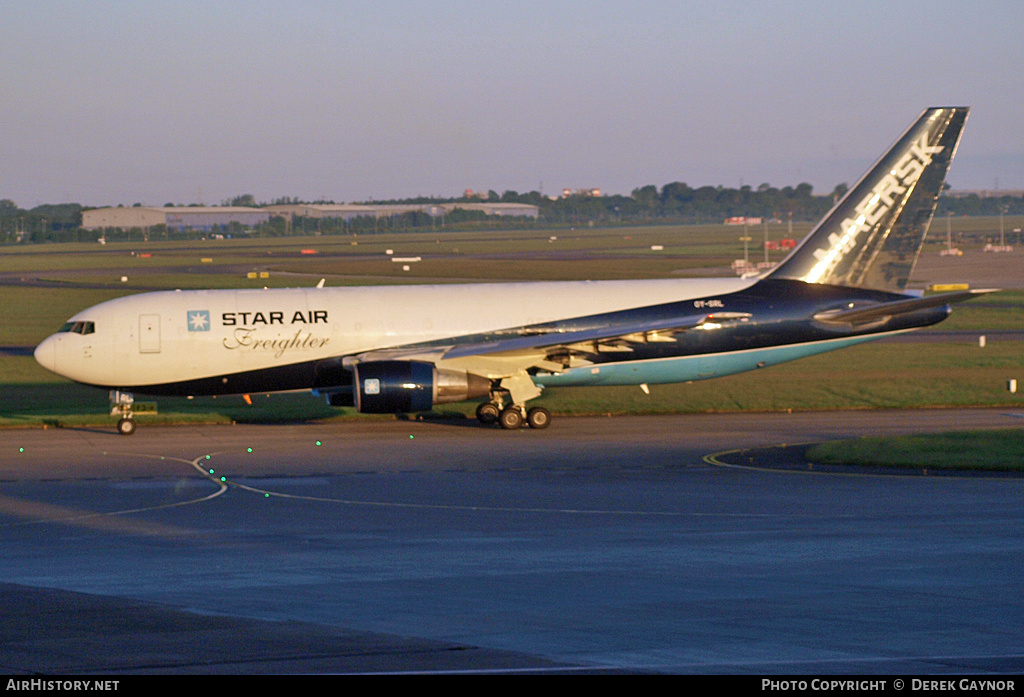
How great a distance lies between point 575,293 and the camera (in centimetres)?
3781

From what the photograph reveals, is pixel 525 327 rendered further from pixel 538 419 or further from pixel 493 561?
pixel 493 561

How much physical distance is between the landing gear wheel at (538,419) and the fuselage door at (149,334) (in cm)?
1140

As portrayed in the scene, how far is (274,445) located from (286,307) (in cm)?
525

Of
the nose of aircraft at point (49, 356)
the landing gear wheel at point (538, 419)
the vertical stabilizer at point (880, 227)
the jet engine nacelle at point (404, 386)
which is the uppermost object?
the vertical stabilizer at point (880, 227)

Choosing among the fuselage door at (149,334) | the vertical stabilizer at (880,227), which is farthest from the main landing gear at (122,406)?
the vertical stabilizer at (880,227)

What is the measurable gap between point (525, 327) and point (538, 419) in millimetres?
2950

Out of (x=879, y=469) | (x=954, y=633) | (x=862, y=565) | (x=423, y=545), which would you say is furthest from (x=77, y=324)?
(x=954, y=633)

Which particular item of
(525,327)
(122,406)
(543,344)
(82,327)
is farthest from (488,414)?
(82,327)

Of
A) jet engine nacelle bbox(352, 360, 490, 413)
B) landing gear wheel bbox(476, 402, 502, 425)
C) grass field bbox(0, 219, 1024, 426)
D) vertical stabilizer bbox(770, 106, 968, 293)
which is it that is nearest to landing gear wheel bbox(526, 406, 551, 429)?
landing gear wheel bbox(476, 402, 502, 425)

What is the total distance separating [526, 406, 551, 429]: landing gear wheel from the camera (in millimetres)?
36078

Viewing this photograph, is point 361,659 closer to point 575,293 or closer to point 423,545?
point 423,545

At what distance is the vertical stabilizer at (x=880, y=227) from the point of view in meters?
38.2

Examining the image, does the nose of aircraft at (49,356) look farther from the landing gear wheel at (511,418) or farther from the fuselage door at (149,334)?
the landing gear wheel at (511,418)

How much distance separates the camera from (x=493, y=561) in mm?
19000
